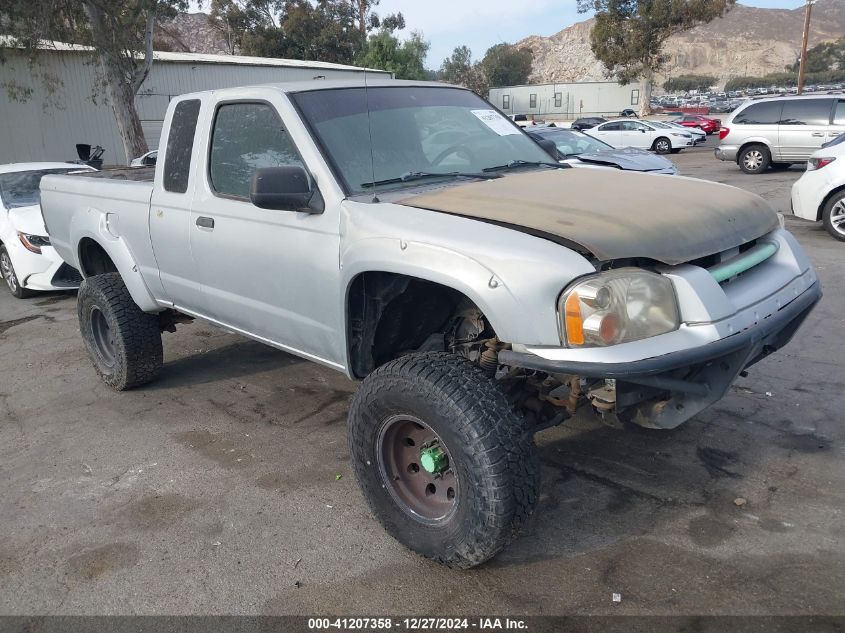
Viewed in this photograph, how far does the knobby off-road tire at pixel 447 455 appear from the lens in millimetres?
2660

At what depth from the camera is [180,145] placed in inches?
172

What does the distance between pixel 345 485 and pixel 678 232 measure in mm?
2083

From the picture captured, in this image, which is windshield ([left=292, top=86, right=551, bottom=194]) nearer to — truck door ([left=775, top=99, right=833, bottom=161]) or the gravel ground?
the gravel ground

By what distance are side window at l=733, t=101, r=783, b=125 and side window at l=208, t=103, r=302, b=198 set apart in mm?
16253

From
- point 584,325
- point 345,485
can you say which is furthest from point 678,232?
point 345,485

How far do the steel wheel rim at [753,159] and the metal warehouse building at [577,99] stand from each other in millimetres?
36678

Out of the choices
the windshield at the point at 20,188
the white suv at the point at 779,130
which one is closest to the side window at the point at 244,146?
the windshield at the point at 20,188

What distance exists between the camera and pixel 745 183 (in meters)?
15.9

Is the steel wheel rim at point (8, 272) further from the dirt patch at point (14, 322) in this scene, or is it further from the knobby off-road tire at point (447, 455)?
the knobby off-road tire at point (447, 455)

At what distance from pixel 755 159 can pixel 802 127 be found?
130cm

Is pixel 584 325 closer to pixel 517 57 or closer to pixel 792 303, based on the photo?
pixel 792 303

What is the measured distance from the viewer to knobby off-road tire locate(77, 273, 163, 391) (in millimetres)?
4975

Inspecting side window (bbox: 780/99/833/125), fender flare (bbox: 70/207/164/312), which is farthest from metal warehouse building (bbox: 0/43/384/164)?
fender flare (bbox: 70/207/164/312)

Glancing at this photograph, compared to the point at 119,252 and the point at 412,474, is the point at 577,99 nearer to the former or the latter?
the point at 119,252
